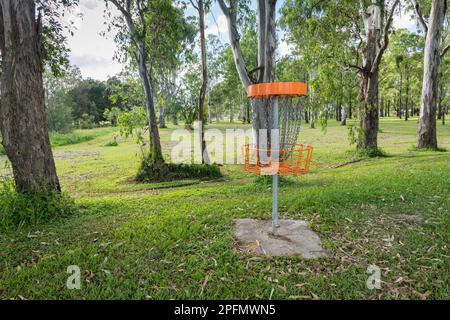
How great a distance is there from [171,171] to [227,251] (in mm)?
7051

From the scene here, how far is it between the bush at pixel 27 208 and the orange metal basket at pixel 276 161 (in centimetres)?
332

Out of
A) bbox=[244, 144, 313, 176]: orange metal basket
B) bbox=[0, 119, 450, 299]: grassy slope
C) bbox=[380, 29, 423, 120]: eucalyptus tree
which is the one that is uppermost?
bbox=[380, 29, 423, 120]: eucalyptus tree

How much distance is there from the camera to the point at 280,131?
327 centimetres

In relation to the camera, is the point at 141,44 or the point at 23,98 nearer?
the point at 23,98

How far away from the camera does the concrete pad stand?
316 centimetres

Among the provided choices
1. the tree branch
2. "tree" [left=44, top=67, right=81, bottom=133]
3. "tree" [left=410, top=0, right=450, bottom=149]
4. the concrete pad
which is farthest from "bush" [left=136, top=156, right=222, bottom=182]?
"tree" [left=44, top=67, right=81, bottom=133]

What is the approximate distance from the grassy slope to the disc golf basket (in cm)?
87

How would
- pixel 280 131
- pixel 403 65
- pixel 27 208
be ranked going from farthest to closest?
pixel 403 65 → pixel 27 208 → pixel 280 131

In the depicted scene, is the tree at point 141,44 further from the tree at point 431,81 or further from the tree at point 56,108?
the tree at point 56,108

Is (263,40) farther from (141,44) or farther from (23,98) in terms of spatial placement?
(23,98)

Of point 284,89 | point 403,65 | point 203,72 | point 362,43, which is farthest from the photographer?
point 403,65

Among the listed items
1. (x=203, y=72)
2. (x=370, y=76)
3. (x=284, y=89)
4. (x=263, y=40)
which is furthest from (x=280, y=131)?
(x=370, y=76)

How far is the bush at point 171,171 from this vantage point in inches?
379

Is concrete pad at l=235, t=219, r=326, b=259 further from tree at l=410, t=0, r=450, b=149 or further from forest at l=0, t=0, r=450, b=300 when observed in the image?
tree at l=410, t=0, r=450, b=149
